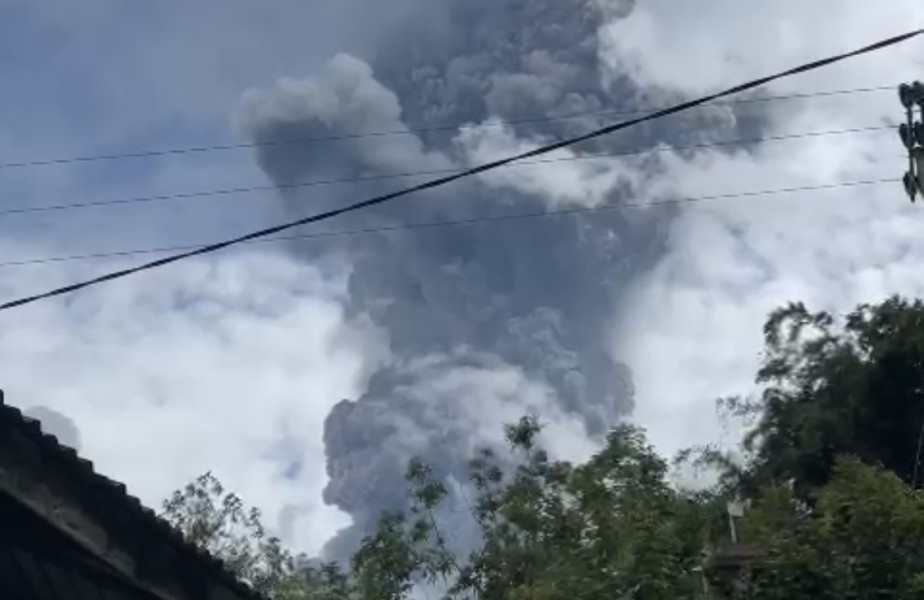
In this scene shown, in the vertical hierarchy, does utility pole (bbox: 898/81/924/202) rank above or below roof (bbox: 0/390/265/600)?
above

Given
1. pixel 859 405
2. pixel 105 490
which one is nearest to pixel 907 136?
pixel 105 490

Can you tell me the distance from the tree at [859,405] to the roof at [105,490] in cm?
2732

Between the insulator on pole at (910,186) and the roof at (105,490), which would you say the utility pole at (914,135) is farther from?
the roof at (105,490)

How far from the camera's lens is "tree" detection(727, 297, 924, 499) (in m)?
33.9

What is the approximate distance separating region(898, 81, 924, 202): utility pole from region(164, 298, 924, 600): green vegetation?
9.43ft

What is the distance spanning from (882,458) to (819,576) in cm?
2258

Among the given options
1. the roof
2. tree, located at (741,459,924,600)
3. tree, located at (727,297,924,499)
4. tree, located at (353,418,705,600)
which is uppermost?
tree, located at (727,297,924,499)

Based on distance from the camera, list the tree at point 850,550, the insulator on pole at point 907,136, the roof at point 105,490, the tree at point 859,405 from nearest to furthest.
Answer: the roof at point 105,490 < the tree at point 850,550 < the insulator on pole at point 907,136 < the tree at point 859,405

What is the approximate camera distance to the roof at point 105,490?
19.8ft

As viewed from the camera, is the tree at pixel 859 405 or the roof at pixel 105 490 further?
Answer: the tree at pixel 859 405

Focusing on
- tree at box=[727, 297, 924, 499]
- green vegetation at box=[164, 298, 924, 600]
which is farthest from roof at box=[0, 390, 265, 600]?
tree at box=[727, 297, 924, 499]

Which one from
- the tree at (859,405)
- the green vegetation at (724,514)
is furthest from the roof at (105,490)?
the tree at (859,405)

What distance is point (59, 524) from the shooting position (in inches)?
241

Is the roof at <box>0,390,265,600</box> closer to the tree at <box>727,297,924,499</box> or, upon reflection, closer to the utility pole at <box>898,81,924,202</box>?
the utility pole at <box>898,81,924,202</box>
